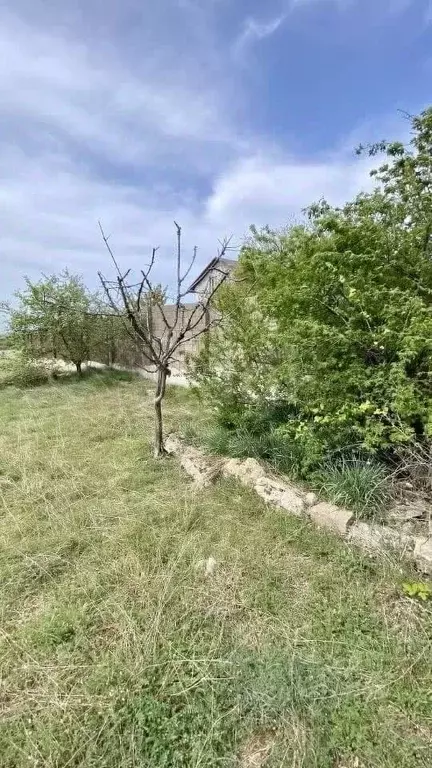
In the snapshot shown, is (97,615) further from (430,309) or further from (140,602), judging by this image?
(430,309)

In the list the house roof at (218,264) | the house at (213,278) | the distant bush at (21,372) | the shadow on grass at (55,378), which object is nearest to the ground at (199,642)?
the house at (213,278)

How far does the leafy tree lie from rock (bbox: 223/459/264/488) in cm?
52

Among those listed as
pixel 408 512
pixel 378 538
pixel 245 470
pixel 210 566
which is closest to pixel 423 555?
pixel 378 538

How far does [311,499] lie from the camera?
11.1 feet

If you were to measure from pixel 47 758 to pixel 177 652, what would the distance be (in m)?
0.70

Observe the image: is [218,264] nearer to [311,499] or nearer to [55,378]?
[55,378]

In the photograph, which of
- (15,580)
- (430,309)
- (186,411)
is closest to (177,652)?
(15,580)

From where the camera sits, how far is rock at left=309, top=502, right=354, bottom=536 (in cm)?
298

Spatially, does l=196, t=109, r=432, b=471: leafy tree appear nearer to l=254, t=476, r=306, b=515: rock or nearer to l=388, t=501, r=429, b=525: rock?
l=254, t=476, r=306, b=515: rock

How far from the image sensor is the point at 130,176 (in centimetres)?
713

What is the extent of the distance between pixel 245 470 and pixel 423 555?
1.88 meters

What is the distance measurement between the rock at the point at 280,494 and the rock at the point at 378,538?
Result: 0.52m

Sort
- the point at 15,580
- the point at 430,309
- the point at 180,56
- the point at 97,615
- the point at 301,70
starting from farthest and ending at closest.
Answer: the point at 301,70, the point at 180,56, the point at 430,309, the point at 15,580, the point at 97,615

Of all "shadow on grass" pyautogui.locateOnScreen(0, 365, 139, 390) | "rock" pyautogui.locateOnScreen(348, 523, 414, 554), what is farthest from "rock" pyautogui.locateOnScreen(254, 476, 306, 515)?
"shadow on grass" pyautogui.locateOnScreen(0, 365, 139, 390)
